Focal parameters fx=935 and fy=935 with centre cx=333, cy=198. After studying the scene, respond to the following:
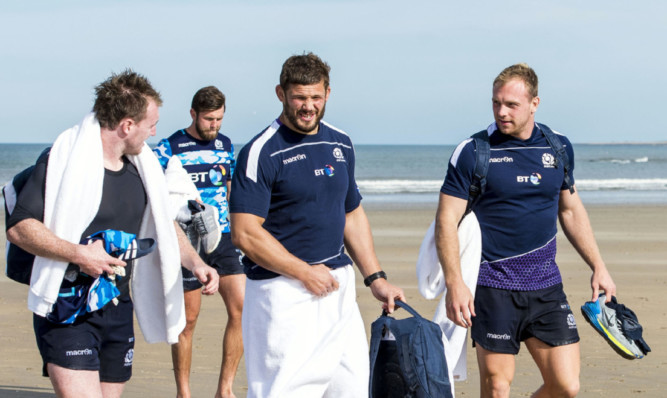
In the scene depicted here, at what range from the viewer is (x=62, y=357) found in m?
3.88

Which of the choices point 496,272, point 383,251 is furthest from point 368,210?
point 496,272

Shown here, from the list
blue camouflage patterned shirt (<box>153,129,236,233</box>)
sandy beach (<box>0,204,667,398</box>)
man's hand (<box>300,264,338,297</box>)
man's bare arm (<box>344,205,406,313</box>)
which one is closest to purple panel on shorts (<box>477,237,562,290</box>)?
man's bare arm (<box>344,205,406,313</box>)

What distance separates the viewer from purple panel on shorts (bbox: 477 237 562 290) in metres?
5.04

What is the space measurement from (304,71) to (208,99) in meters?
2.50

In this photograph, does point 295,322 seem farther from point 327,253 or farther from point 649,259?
point 649,259

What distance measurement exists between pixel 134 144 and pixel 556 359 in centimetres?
→ 250

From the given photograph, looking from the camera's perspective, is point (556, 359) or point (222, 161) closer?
point (556, 359)

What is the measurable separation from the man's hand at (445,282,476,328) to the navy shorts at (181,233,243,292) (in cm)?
224

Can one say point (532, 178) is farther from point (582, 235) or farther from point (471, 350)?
point (471, 350)

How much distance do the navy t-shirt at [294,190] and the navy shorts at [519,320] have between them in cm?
107

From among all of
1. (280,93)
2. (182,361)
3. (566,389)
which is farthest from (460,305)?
(182,361)

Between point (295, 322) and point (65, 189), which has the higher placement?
point (65, 189)

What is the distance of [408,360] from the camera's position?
4410 mm

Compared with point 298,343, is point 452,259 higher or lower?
higher
